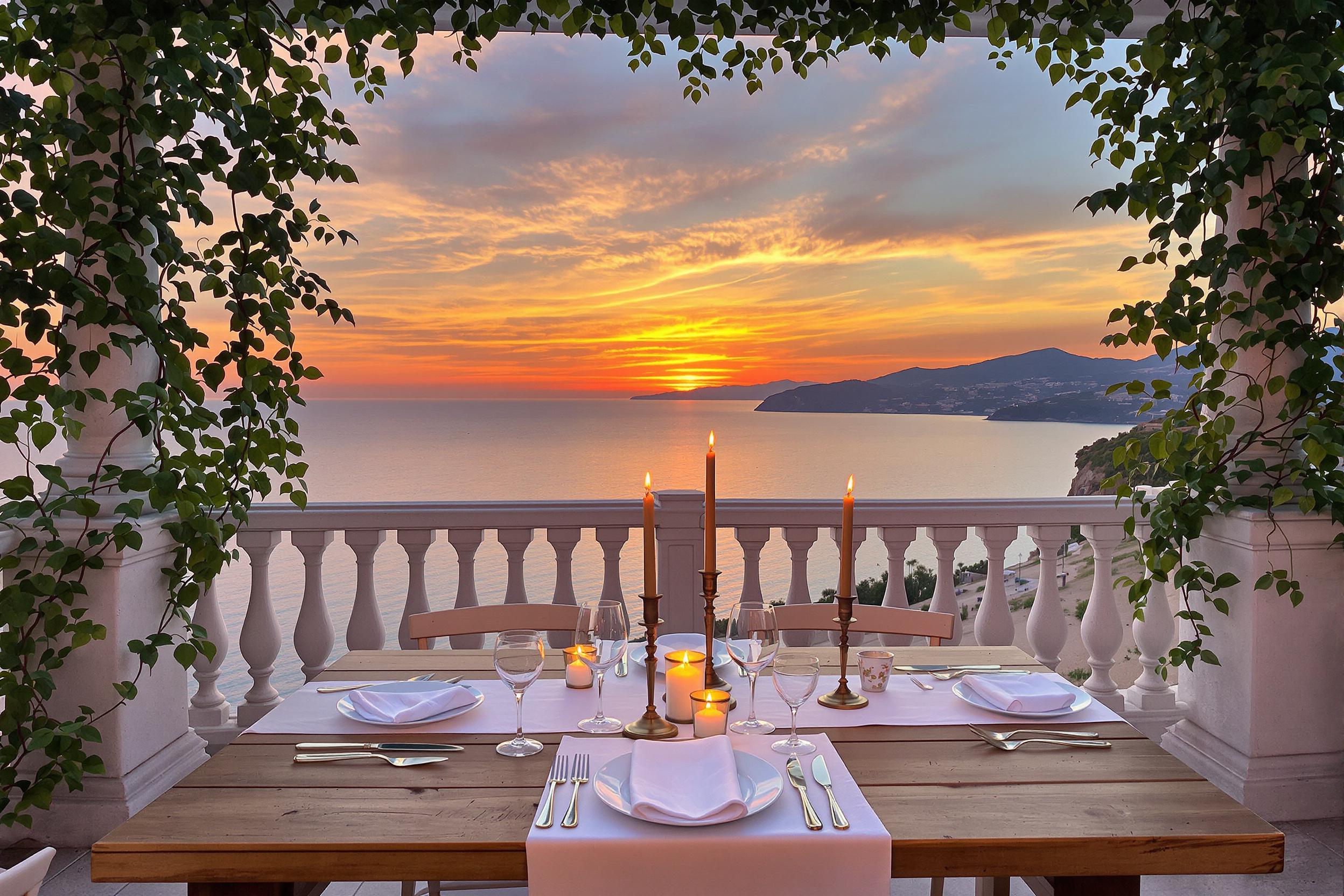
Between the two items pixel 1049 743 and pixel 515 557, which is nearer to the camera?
pixel 1049 743

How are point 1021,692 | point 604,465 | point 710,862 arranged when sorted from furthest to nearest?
point 604,465, point 1021,692, point 710,862

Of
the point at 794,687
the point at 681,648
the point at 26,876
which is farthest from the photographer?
the point at 681,648

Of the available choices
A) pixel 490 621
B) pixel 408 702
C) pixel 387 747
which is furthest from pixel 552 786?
pixel 490 621

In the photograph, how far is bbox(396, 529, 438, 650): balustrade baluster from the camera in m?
2.63

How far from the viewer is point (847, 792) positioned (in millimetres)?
1027

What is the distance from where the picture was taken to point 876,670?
143cm

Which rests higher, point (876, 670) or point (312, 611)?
point (876, 670)

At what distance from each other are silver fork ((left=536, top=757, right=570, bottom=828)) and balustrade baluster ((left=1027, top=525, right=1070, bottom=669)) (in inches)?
79.7

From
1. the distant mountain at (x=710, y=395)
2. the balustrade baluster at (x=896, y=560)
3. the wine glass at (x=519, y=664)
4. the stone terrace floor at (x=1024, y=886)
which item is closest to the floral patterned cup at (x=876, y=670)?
the wine glass at (x=519, y=664)

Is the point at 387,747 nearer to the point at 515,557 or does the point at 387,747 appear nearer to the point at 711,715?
the point at 711,715

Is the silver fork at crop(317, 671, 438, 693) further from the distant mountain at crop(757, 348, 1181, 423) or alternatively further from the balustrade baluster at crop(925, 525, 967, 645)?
→ the distant mountain at crop(757, 348, 1181, 423)

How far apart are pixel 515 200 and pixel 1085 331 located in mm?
5841

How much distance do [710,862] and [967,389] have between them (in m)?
9.78

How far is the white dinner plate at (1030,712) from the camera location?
52.1 inches
